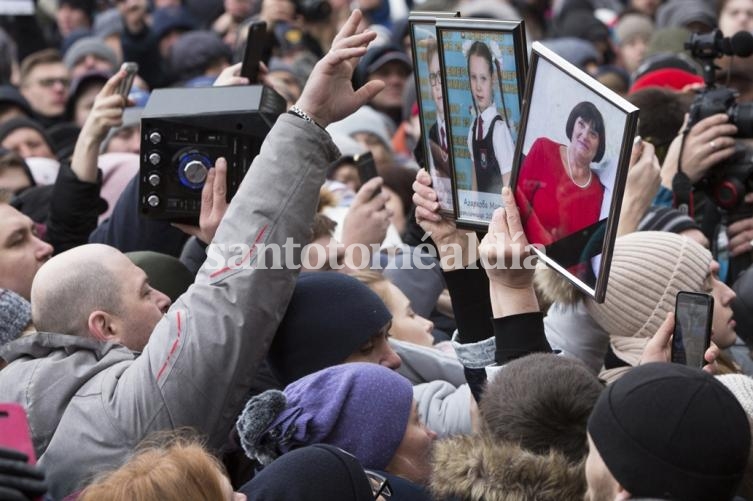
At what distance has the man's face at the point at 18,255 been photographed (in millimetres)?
4273

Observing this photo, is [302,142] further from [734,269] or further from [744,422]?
[734,269]

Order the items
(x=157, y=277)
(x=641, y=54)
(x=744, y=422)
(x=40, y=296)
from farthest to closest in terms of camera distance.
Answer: (x=641, y=54) < (x=157, y=277) < (x=40, y=296) < (x=744, y=422)

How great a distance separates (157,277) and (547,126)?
157 cm

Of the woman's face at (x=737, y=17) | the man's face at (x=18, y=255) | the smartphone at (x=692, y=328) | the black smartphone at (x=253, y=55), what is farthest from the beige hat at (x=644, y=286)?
the woman's face at (x=737, y=17)

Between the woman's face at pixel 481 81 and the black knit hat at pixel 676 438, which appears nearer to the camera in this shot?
the black knit hat at pixel 676 438

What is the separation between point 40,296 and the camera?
142 inches

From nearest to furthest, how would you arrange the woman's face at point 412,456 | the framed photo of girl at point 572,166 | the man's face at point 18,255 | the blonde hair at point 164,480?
1. the blonde hair at point 164,480
2. the framed photo of girl at point 572,166
3. the woman's face at point 412,456
4. the man's face at point 18,255

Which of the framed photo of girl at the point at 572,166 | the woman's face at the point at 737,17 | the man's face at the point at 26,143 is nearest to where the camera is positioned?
the framed photo of girl at the point at 572,166

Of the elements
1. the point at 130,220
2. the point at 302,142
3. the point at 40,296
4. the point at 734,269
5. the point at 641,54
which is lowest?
the point at 641,54

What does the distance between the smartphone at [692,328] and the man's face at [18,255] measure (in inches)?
87.1

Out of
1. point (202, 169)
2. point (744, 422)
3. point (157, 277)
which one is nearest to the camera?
point (744, 422)

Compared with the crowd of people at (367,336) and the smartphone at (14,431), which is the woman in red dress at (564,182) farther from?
the smartphone at (14,431)

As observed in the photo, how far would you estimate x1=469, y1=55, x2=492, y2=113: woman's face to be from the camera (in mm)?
3441

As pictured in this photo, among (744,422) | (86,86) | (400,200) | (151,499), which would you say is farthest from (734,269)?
(86,86)
